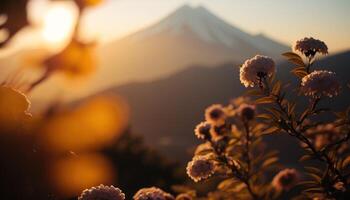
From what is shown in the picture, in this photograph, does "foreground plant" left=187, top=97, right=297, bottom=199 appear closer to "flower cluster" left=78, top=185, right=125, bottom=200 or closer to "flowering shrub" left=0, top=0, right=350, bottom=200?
"flowering shrub" left=0, top=0, right=350, bottom=200

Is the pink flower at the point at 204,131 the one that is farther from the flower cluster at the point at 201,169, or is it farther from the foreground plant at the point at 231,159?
the flower cluster at the point at 201,169

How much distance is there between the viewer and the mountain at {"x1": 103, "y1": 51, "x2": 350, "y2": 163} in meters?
44.8

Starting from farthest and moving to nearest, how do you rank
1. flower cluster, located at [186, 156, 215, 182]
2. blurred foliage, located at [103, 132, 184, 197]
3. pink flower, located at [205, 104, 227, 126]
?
blurred foliage, located at [103, 132, 184, 197] < pink flower, located at [205, 104, 227, 126] < flower cluster, located at [186, 156, 215, 182]

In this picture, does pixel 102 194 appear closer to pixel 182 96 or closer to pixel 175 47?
pixel 182 96

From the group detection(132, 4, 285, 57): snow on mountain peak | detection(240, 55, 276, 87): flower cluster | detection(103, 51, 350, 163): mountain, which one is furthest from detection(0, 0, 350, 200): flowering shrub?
detection(132, 4, 285, 57): snow on mountain peak

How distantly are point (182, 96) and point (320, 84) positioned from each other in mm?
49105

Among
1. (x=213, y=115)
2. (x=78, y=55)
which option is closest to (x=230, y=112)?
(x=213, y=115)

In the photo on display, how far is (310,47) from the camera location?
4117mm

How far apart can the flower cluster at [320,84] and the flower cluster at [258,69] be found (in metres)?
0.34

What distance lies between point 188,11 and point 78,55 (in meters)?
171

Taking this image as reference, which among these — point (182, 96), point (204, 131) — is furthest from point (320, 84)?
point (182, 96)

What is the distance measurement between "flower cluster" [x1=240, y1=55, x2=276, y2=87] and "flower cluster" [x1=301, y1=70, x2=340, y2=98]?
0.34m

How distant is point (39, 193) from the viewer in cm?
282

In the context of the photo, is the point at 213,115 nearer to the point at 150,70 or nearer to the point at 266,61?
the point at 266,61
